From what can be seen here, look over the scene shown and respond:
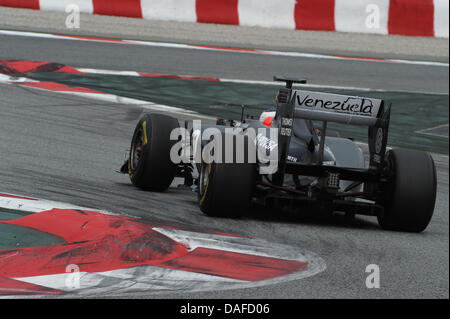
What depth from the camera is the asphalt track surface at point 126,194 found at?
457 centimetres

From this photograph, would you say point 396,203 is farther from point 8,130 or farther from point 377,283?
point 8,130

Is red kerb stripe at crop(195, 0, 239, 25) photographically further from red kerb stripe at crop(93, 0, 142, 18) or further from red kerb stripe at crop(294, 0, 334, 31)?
red kerb stripe at crop(93, 0, 142, 18)

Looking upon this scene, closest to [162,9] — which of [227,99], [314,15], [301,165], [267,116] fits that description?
[314,15]

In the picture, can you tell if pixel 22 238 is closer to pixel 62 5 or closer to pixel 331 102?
pixel 331 102

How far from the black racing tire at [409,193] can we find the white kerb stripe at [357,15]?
27.5 feet

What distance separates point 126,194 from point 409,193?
76.8 inches

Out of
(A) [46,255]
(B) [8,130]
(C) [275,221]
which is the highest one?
(B) [8,130]

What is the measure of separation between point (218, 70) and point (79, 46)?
231 cm

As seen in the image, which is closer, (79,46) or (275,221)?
(275,221)

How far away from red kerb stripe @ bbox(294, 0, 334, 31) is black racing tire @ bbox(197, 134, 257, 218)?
339 inches

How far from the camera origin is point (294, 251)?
5.21m

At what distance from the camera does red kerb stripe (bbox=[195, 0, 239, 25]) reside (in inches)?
527

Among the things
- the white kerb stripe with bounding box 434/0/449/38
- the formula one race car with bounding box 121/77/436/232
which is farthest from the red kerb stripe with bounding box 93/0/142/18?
the white kerb stripe with bounding box 434/0/449/38

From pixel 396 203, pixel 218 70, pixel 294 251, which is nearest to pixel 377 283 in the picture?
pixel 294 251
